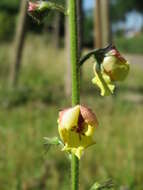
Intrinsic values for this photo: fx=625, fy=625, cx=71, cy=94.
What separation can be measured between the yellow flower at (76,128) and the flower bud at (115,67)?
Result: 272 mm

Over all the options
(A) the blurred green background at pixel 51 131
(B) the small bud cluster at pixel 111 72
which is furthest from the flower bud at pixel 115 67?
(A) the blurred green background at pixel 51 131

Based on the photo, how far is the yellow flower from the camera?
8.02 ft

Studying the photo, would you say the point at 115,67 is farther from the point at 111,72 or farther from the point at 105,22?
the point at 105,22

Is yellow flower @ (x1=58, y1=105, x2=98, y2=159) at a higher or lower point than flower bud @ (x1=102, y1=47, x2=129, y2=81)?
lower

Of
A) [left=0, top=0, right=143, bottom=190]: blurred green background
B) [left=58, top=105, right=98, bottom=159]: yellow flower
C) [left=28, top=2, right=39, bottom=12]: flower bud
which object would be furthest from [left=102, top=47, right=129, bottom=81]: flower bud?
[left=0, top=0, right=143, bottom=190]: blurred green background

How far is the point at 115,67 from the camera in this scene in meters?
2.69

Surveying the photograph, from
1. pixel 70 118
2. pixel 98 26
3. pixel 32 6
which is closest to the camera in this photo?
pixel 70 118

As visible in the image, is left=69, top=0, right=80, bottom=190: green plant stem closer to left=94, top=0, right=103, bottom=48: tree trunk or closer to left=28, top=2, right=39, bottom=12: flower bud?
left=28, top=2, right=39, bottom=12: flower bud

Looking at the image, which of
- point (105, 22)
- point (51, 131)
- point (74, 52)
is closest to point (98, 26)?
point (105, 22)

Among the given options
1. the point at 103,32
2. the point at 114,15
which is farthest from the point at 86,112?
the point at 114,15

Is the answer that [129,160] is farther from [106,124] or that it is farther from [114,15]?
[114,15]

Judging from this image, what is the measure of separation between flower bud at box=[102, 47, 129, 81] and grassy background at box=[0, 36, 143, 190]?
0.28 m

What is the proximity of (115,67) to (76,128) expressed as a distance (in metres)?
0.35

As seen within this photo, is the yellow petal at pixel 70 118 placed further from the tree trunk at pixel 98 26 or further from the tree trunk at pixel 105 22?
the tree trunk at pixel 98 26
